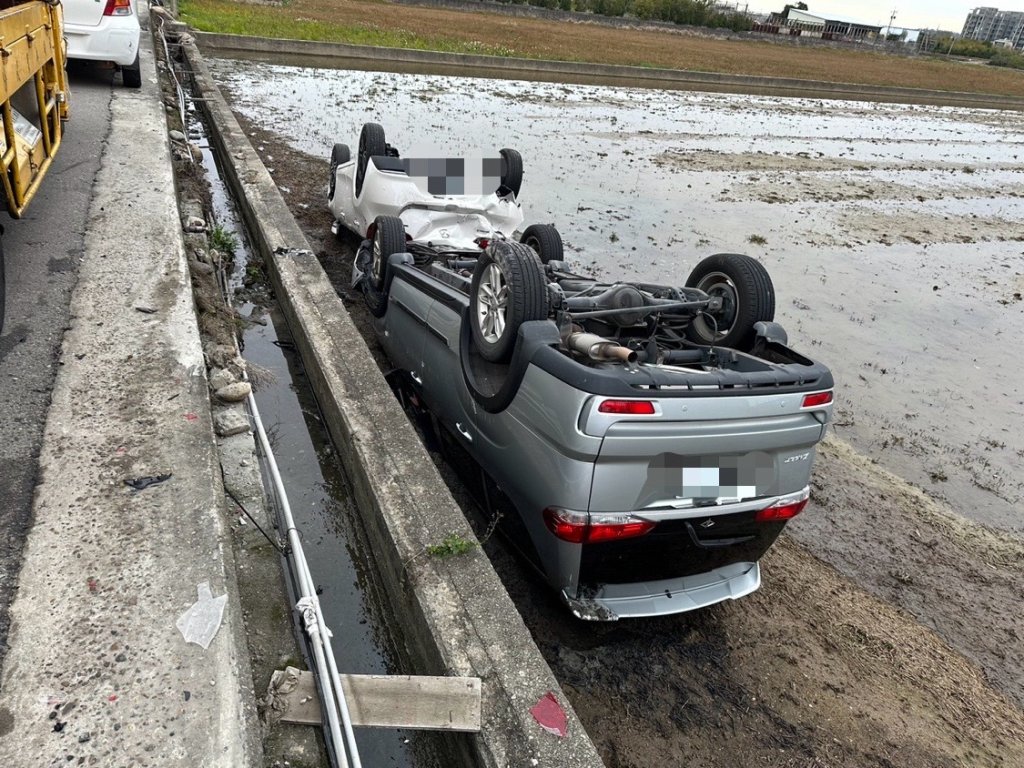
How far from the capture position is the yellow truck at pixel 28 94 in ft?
12.2


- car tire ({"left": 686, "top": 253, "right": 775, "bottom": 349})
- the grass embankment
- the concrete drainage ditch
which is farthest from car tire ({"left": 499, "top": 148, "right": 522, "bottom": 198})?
the grass embankment

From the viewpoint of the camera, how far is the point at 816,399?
2920 millimetres

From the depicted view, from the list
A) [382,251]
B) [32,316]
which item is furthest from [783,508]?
[32,316]

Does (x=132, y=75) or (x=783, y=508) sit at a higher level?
(x=132, y=75)

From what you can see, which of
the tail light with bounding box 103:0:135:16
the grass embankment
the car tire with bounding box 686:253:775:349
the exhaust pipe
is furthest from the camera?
the grass embankment

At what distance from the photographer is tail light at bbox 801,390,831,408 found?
9.49 ft

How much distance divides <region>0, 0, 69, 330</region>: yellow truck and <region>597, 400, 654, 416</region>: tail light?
301cm

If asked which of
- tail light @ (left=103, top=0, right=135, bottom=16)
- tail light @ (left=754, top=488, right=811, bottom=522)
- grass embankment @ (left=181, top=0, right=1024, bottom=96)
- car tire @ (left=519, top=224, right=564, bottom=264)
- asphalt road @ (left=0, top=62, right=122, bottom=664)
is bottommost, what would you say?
tail light @ (left=754, top=488, right=811, bottom=522)

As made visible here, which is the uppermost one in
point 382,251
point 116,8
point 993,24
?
point 993,24

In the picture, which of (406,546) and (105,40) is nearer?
(406,546)

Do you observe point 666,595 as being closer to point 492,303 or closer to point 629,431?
point 629,431

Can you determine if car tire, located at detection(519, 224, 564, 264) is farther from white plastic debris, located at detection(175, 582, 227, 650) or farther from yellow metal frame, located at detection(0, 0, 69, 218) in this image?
white plastic debris, located at detection(175, 582, 227, 650)

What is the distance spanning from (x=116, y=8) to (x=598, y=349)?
9.05 meters

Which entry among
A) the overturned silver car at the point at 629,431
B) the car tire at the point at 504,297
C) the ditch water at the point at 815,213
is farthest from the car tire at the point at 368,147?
the car tire at the point at 504,297
